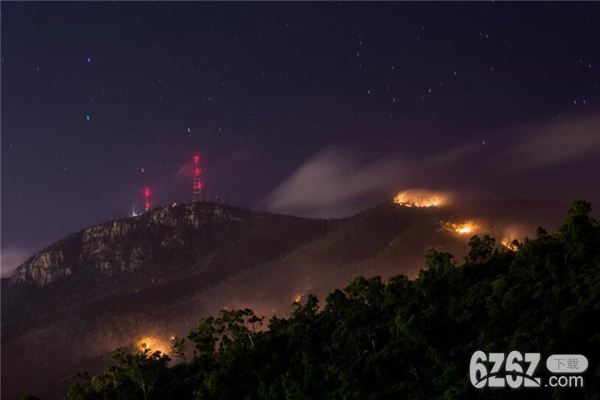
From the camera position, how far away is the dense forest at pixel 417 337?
40906 mm

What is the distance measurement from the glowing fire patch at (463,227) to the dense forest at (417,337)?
293ft

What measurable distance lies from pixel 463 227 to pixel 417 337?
114754 mm

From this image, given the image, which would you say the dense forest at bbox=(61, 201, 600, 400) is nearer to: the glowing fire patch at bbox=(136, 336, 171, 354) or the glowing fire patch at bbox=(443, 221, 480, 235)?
the glowing fire patch at bbox=(136, 336, 171, 354)

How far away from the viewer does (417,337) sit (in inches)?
1882

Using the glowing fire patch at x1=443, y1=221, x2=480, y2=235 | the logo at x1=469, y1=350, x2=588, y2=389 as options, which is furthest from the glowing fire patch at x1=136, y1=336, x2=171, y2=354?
the logo at x1=469, y1=350, x2=588, y2=389

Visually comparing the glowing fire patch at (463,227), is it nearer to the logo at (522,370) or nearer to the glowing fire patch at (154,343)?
the glowing fire patch at (154,343)

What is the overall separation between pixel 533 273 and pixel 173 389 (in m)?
32.7

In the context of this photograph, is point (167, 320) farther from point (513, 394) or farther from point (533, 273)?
point (513, 394)

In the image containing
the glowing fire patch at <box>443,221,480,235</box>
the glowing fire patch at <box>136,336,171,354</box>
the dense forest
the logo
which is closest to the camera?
the logo

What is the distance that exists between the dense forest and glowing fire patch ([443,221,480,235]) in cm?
8924

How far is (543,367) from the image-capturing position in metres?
37.6

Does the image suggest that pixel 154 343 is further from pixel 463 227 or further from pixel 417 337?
pixel 417 337

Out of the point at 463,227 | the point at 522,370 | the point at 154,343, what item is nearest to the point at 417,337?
the point at 522,370

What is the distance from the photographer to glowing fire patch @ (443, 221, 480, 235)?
155 meters
